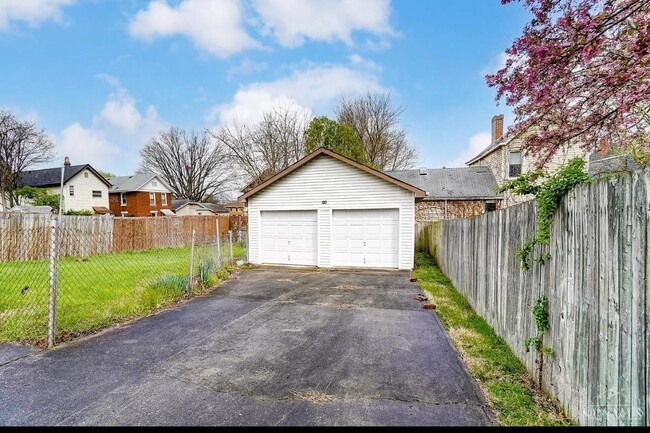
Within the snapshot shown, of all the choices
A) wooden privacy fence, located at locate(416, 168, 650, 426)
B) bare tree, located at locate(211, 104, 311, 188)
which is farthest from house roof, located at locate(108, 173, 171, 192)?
wooden privacy fence, located at locate(416, 168, 650, 426)

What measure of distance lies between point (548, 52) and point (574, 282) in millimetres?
2941

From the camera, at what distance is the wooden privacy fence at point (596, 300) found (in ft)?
6.06

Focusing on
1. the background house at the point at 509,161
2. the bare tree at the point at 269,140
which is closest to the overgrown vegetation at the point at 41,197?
the bare tree at the point at 269,140

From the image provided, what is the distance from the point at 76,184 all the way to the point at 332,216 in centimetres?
3356

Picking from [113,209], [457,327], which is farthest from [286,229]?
[113,209]

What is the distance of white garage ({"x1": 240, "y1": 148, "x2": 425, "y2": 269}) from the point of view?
38.7ft

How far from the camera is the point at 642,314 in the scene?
5.92ft

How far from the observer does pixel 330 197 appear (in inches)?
487

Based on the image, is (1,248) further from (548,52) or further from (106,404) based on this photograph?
(548,52)

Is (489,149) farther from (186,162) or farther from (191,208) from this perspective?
(186,162)

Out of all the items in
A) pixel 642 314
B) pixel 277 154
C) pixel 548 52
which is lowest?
pixel 642 314

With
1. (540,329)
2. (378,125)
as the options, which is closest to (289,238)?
(540,329)

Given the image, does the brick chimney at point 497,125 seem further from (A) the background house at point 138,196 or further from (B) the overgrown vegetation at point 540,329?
(A) the background house at point 138,196

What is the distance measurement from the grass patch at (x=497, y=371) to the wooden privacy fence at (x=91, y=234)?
7.48 meters
